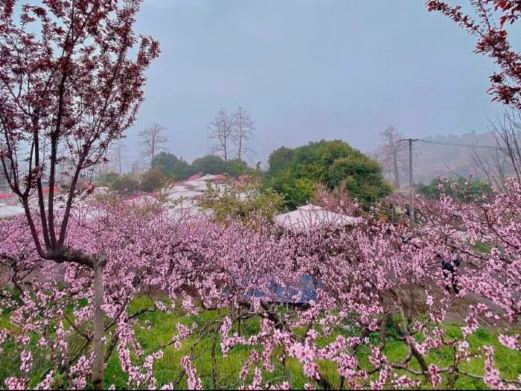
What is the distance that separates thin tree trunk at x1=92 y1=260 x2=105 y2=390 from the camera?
3971mm

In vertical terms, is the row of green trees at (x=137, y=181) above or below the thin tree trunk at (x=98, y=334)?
above

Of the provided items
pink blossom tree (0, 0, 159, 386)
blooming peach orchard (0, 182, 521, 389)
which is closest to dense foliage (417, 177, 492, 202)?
blooming peach orchard (0, 182, 521, 389)

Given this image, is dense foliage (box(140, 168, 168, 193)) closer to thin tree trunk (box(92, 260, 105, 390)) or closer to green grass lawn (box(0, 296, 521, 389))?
green grass lawn (box(0, 296, 521, 389))

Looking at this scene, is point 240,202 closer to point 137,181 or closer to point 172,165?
point 137,181

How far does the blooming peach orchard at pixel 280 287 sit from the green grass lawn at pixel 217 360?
17 centimetres

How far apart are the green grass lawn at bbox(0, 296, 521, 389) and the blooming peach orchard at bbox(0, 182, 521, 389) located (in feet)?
0.55

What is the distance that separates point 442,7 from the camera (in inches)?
131

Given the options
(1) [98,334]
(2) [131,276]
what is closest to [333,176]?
(2) [131,276]

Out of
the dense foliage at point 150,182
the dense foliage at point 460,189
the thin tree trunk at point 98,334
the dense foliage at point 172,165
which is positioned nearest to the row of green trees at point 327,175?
the dense foliage at point 460,189

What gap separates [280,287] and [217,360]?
369 centimetres

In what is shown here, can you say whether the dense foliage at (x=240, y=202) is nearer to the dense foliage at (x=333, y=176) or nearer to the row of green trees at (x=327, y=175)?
the row of green trees at (x=327, y=175)

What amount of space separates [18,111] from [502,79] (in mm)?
5237

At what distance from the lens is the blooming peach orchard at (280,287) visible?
382 cm

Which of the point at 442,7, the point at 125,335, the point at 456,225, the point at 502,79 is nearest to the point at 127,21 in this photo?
the point at 442,7
